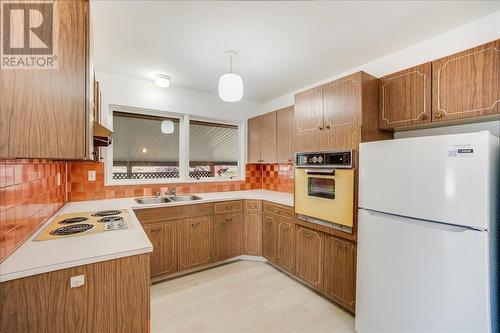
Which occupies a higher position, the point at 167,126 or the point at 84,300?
the point at 167,126

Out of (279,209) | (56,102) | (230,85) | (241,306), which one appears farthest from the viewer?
(279,209)

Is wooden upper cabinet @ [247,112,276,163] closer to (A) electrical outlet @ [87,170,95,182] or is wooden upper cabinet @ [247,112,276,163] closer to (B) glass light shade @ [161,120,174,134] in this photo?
(B) glass light shade @ [161,120,174,134]

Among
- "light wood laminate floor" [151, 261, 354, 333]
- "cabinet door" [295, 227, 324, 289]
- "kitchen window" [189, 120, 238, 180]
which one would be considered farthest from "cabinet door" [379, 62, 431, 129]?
"kitchen window" [189, 120, 238, 180]

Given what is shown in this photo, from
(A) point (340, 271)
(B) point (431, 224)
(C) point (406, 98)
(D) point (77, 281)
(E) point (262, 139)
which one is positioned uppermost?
(C) point (406, 98)

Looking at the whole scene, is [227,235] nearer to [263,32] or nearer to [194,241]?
[194,241]

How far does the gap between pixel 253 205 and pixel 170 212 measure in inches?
43.6

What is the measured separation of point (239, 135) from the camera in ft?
13.0

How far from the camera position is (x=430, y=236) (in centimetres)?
135

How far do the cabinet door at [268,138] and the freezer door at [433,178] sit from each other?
5.51 feet

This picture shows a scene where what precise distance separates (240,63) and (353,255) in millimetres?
2191

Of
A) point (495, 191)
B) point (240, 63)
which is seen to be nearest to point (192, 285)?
point (240, 63)

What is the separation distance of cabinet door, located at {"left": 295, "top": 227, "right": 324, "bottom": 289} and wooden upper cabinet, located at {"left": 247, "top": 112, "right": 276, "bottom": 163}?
1201mm

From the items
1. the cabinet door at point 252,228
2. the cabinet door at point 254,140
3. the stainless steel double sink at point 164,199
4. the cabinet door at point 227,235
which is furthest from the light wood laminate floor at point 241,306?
the cabinet door at point 254,140

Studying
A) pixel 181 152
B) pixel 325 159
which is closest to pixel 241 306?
pixel 325 159
